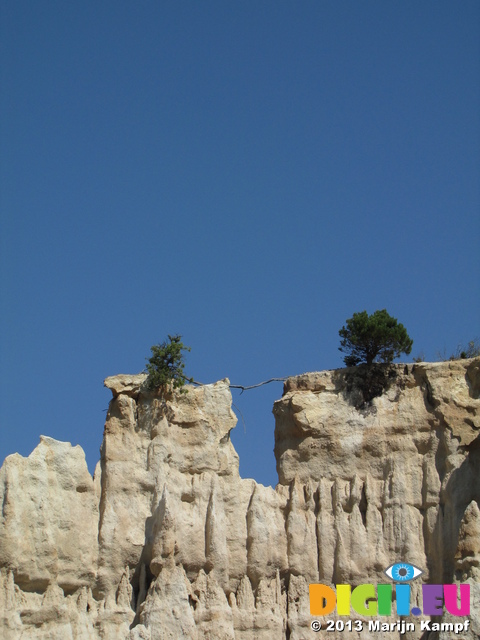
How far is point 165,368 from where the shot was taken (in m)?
34.8

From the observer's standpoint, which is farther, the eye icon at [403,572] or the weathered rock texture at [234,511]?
the eye icon at [403,572]

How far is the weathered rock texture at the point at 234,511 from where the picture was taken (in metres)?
31.5

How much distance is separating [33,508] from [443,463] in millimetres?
10210

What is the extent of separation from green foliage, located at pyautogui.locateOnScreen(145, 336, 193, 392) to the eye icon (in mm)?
6769

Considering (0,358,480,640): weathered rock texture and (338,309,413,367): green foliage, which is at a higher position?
(338,309,413,367): green foliage

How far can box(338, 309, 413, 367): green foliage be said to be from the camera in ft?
119

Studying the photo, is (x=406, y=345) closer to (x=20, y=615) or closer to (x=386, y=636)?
(x=386, y=636)

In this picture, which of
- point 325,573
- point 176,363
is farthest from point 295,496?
point 176,363

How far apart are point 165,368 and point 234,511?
3987 mm

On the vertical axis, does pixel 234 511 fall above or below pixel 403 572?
above

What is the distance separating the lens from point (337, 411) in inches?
1399

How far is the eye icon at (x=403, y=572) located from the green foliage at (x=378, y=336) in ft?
18.3

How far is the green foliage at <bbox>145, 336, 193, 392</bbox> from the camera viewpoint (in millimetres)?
34500

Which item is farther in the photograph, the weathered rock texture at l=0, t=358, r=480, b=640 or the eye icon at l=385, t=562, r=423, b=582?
the eye icon at l=385, t=562, r=423, b=582
